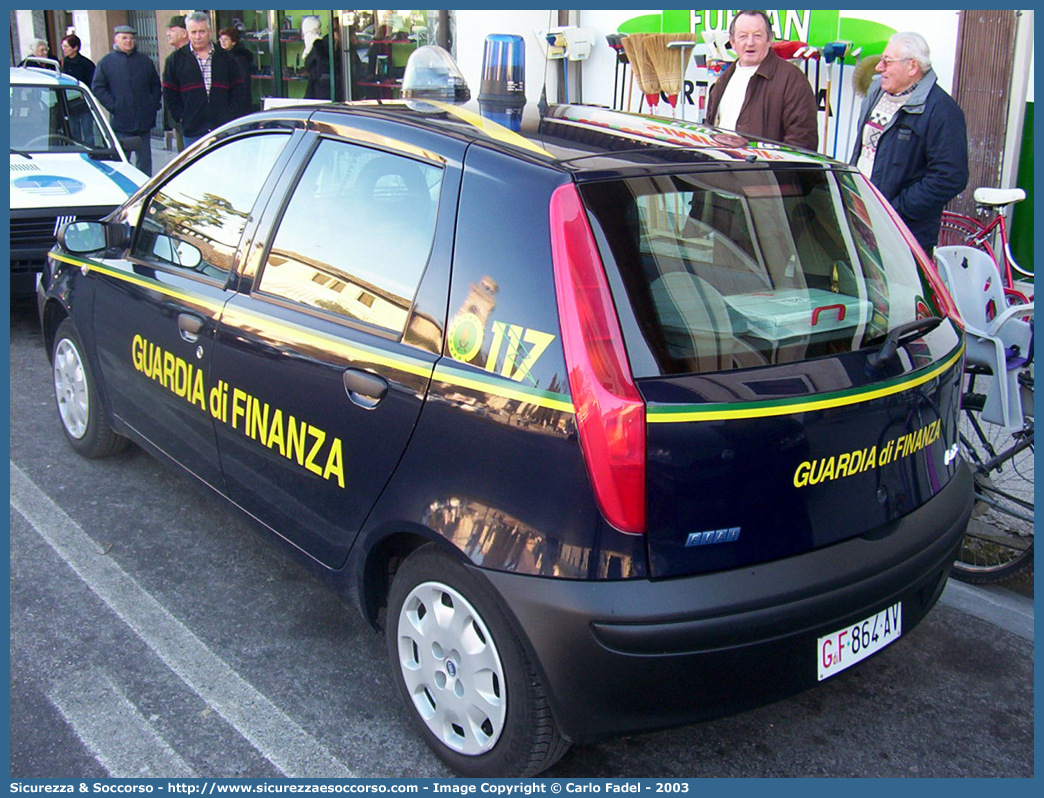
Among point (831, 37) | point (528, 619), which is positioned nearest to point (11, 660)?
point (528, 619)

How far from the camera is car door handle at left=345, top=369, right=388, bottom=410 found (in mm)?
2736

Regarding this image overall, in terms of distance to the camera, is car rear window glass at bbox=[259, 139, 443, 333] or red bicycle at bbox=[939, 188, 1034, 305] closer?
car rear window glass at bbox=[259, 139, 443, 333]

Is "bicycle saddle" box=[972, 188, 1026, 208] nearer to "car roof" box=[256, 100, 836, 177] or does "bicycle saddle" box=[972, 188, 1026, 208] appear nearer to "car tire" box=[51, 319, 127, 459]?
"car roof" box=[256, 100, 836, 177]

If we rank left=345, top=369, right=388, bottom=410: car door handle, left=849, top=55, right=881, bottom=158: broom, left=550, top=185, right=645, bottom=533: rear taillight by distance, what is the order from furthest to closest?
1. left=849, top=55, right=881, bottom=158: broom
2. left=345, top=369, right=388, bottom=410: car door handle
3. left=550, top=185, right=645, bottom=533: rear taillight

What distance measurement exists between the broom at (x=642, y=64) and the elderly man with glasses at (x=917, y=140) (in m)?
3.51

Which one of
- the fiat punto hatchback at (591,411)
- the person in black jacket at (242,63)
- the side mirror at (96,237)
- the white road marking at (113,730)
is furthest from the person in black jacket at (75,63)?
the white road marking at (113,730)

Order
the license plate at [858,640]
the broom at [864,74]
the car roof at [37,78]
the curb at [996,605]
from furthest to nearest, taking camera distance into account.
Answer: the car roof at [37,78]
the broom at [864,74]
the curb at [996,605]
the license plate at [858,640]

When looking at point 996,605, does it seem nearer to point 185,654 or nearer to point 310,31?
point 185,654

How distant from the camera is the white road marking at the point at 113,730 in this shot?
9.05ft

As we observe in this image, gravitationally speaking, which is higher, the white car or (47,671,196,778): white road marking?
the white car

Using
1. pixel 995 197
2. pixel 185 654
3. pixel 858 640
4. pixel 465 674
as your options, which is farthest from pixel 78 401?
pixel 995 197

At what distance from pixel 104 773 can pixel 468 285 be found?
1.64 metres

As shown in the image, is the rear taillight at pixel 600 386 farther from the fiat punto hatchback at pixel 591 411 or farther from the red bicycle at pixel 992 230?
the red bicycle at pixel 992 230

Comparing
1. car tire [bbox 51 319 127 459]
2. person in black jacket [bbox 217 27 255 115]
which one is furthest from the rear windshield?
person in black jacket [bbox 217 27 255 115]
